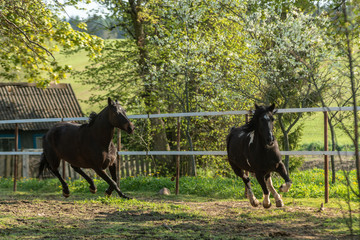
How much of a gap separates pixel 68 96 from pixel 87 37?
17134mm

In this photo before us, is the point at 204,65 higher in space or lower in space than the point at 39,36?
lower

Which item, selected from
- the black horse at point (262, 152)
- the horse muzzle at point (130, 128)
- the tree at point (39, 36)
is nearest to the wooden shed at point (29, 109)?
the tree at point (39, 36)

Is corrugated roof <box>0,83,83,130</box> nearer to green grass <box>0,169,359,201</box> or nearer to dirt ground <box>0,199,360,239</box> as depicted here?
green grass <box>0,169,359,201</box>

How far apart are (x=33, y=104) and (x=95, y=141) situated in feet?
67.5

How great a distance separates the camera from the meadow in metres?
5.73

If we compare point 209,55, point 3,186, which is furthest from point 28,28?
point 209,55

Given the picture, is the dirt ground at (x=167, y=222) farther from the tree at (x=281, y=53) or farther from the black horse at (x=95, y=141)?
the tree at (x=281, y=53)

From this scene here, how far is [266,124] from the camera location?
22.1 feet

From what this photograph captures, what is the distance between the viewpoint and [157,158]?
722 inches

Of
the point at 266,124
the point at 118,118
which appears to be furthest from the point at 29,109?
the point at 266,124

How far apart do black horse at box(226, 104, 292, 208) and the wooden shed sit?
21178mm

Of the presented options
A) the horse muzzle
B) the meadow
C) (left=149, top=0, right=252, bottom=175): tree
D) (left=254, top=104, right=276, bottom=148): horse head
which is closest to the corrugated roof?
(left=149, top=0, right=252, bottom=175): tree

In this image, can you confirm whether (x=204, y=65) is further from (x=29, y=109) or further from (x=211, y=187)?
(x=29, y=109)

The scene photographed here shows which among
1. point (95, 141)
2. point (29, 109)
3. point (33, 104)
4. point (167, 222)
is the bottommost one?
point (167, 222)
